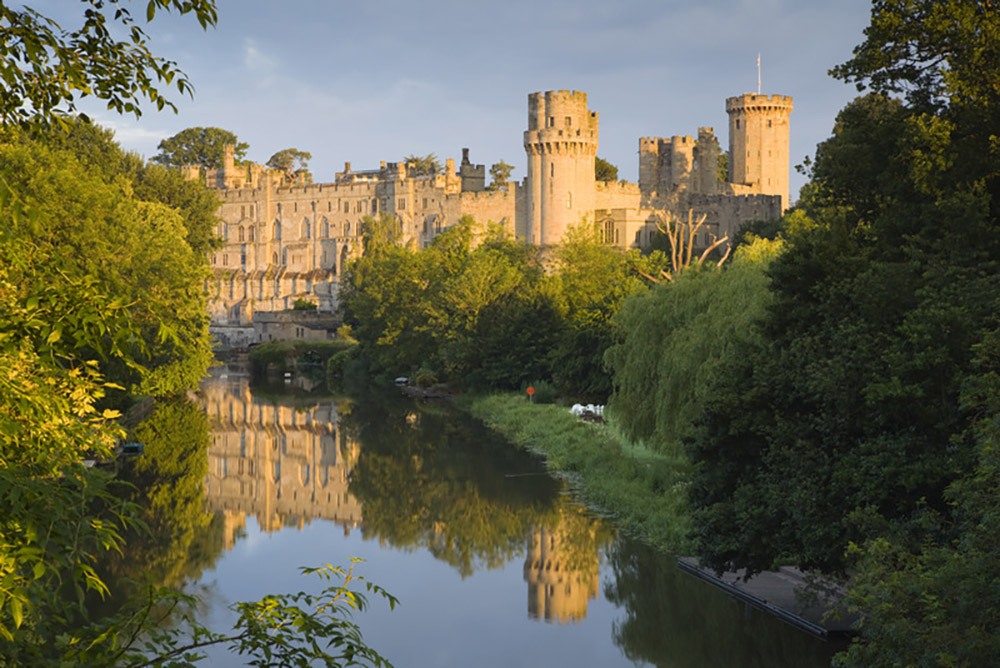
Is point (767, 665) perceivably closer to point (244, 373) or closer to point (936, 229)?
point (936, 229)

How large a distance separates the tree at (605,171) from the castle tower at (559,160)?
18.3 m

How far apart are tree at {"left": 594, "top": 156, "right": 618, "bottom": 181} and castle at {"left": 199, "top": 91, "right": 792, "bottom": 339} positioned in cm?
848

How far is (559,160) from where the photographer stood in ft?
250

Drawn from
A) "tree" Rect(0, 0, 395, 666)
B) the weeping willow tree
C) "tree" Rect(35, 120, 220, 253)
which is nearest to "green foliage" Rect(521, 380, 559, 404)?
the weeping willow tree

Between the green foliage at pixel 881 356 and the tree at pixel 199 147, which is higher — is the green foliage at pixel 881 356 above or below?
below

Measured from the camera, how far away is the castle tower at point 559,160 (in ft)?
247

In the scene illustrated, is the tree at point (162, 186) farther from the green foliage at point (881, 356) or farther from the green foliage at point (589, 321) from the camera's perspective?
the green foliage at point (881, 356)

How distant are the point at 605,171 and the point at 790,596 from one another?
8281 cm

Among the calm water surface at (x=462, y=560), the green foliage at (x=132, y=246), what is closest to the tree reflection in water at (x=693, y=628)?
the calm water surface at (x=462, y=560)

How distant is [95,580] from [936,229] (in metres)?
11.5

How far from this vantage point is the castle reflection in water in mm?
19328

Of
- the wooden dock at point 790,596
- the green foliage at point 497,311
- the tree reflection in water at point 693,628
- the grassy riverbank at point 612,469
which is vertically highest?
the green foliage at point 497,311

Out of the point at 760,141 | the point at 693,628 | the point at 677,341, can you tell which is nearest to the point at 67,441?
the point at 693,628

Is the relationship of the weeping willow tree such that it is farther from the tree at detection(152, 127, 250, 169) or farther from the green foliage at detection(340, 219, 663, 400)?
the tree at detection(152, 127, 250, 169)
